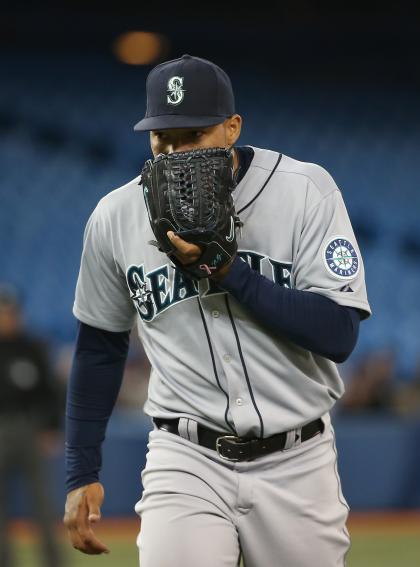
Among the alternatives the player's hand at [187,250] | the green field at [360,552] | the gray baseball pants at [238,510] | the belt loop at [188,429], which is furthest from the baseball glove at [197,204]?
the green field at [360,552]

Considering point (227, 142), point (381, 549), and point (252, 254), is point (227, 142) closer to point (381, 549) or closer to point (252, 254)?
point (252, 254)

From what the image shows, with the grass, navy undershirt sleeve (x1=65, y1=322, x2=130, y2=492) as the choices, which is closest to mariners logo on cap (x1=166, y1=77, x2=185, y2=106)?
navy undershirt sleeve (x1=65, y1=322, x2=130, y2=492)

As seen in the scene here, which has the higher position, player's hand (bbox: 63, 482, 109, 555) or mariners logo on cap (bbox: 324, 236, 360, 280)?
mariners logo on cap (bbox: 324, 236, 360, 280)

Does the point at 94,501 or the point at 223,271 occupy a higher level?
the point at 223,271

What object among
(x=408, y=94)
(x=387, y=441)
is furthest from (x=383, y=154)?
(x=387, y=441)

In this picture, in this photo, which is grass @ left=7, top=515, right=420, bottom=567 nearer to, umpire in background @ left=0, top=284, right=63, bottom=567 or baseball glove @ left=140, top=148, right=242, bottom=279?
umpire in background @ left=0, top=284, right=63, bottom=567

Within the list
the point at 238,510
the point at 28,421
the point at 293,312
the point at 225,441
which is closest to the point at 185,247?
the point at 293,312

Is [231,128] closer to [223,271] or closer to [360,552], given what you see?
[223,271]

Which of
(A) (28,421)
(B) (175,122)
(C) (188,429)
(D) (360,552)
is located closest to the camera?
(B) (175,122)

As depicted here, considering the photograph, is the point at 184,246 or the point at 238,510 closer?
the point at 184,246

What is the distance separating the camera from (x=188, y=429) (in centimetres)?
284

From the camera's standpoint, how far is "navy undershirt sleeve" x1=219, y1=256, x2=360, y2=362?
2645 millimetres

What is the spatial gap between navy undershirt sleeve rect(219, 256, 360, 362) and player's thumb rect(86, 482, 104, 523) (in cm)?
72

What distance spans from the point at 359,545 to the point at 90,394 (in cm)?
438
